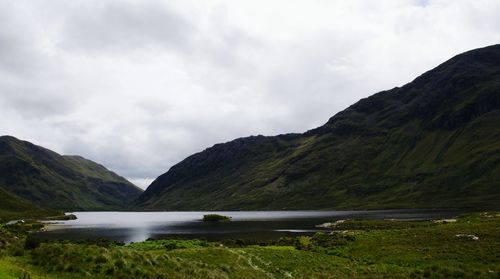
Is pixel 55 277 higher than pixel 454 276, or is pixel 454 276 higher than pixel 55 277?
pixel 55 277

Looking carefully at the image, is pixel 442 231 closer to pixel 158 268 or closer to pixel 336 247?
pixel 336 247

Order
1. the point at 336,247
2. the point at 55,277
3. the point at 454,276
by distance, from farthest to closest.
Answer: the point at 336,247, the point at 454,276, the point at 55,277

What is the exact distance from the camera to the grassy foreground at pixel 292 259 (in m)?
29.2

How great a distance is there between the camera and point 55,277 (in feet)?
87.2

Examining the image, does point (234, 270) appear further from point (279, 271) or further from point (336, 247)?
point (336, 247)

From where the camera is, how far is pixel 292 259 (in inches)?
1907

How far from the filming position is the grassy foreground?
1152 inches

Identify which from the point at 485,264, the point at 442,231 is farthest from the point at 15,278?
the point at 442,231

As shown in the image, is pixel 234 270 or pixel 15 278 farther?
pixel 234 270

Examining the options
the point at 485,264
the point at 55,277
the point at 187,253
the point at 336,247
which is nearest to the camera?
the point at 55,277

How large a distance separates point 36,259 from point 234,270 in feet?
51.5

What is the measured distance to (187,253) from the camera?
4706cm

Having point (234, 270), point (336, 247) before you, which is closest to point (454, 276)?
point (234, 270)

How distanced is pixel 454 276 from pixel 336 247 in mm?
22936
